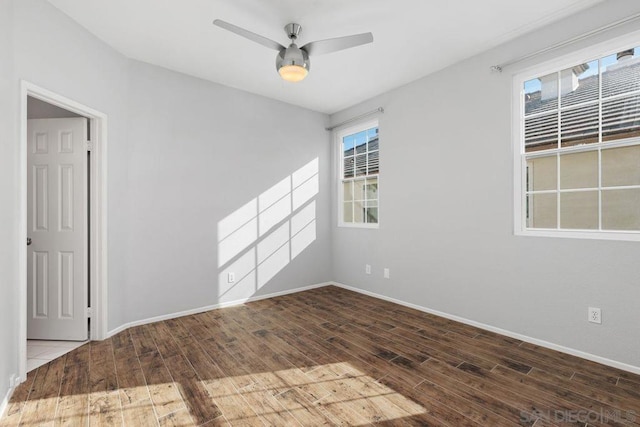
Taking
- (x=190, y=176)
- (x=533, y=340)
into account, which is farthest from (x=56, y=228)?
(x=533, y=340)

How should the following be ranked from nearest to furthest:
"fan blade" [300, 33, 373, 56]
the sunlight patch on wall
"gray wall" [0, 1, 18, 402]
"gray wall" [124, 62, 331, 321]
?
"gray wall" [0, 1, 18, 402], "fan blade" [300, 33, 373, 56], "gray wall" [124, 62, 331, 321], the sunlight patch on wall

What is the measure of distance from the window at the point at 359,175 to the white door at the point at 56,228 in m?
3.41

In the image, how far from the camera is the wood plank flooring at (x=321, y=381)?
1.87 metres

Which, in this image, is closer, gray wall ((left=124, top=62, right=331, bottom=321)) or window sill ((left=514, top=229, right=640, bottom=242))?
window sill ((left=514, top=229, right=640, bottom=242))

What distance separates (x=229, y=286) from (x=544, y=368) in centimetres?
338

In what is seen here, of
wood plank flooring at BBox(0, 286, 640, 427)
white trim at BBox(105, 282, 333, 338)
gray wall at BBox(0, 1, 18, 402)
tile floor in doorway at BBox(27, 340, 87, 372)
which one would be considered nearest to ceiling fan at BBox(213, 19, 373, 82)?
gray wall at BBox(0, 1, 18, 402)

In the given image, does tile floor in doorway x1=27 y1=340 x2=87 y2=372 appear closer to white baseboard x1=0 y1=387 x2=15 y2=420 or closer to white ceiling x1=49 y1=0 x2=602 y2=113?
white baseboard x1=0 y1=387 x2=15 y2=420

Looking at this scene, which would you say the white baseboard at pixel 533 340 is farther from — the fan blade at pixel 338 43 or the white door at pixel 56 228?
the white door at pixel 56 228

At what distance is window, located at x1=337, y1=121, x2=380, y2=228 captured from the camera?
460cm

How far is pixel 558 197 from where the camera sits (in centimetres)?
276

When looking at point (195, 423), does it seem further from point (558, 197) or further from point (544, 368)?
point (558, 197)

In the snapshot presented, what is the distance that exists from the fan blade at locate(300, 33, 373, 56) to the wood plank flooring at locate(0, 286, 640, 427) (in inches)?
99.5

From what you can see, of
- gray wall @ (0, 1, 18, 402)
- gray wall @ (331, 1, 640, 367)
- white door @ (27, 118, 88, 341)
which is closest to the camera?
gray wall @ (0, 1, 18, 402)

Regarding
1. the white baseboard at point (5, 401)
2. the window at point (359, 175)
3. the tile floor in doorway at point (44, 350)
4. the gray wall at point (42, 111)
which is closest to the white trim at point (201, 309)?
the tile floor in doorway at point (44, 350)
